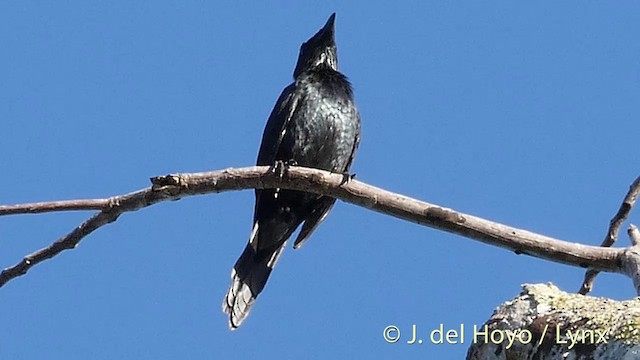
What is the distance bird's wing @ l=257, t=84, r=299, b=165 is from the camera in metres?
6.27

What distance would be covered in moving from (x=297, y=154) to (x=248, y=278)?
2.65 feet

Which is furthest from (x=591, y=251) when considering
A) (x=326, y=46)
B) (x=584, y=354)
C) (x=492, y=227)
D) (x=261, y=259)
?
(x=326, y=46)

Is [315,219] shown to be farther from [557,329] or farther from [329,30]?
[557,329]

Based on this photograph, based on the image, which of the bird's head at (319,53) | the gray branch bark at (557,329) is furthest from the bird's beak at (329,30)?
the gray branch bark at (557,329)

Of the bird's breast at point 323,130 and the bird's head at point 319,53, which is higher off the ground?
the bird's head at point 319,53

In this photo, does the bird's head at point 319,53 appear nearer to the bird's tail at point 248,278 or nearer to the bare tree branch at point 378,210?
the bird's tail at point 248,278

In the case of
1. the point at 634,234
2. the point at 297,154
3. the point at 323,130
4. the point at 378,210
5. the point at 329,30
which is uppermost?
the point at 329,30

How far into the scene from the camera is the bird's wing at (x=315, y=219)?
20.4 feet

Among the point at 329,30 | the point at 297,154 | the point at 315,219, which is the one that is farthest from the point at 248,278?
the point at 329,30

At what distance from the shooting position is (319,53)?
288 inches

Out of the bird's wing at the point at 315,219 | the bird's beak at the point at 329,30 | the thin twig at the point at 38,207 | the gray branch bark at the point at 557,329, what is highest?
the bird's beak at the point at 329,30

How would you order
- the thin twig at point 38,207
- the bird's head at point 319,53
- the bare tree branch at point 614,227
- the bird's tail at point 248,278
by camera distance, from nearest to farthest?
the thin twig at point 38,207, the bare tree branch at point 614,227, the bird's tail at point 248,278, the bird's head at point 319,53

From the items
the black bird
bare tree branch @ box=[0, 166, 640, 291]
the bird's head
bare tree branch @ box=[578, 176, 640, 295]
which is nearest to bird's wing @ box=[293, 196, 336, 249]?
the black bird

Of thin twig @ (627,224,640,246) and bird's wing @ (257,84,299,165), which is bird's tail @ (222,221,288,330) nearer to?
bird's wing @ (257,84,299,165)
